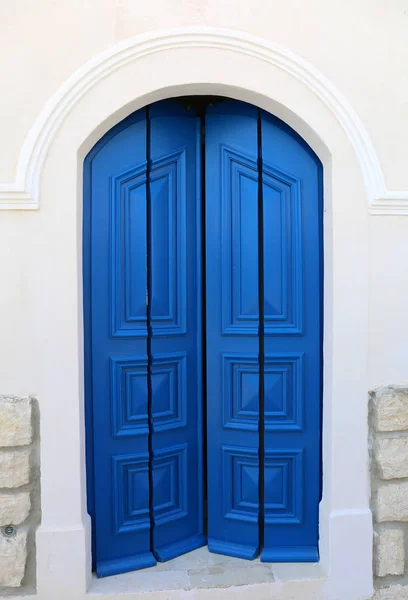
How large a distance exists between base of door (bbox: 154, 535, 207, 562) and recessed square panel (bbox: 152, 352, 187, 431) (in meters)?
0.65

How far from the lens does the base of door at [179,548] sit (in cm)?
285

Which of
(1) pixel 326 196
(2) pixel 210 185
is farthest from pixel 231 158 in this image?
(1) pixel 326 196

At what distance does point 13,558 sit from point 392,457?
190cm

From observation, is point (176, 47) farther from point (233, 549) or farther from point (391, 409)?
point (233, 549)

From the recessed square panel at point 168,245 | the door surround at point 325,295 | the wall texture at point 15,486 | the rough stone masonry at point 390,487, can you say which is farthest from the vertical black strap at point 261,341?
the wall texture at point 15,486

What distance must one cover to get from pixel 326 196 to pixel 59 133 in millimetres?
1362

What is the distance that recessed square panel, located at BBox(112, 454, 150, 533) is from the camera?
9.18ft

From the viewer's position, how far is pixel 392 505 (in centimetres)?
270

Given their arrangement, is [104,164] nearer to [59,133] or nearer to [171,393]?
[59,133]

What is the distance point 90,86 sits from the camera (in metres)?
2.52

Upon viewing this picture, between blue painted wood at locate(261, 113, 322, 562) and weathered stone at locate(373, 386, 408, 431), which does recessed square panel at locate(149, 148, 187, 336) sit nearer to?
blue painted wood at locate(261, 113, 322, 562)

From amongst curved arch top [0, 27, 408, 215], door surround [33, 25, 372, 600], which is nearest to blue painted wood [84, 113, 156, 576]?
door surround [33, 25, 372, 600]

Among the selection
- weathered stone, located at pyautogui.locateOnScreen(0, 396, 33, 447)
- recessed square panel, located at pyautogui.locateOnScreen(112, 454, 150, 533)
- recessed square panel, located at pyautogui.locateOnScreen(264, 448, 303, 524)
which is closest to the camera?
weathered stone, located at pyautogui.locateOnScreen(0, 396, 33, 447)

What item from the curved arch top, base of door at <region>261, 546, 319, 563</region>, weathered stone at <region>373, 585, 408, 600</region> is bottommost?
weathered stone at <region>373, 585, 408, 600</region>
